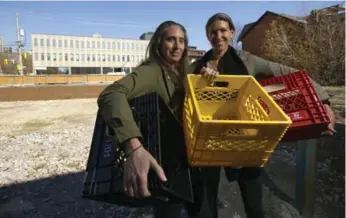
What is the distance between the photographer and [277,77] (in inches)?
91.0

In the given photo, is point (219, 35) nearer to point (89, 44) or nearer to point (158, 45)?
point (158, 45)

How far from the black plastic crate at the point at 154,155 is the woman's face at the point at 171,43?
13.7 inches

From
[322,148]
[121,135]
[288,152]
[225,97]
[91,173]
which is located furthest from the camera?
[288,152]

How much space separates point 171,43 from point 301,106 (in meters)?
0.95

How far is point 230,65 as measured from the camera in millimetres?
2359

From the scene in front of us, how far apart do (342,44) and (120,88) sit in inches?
591

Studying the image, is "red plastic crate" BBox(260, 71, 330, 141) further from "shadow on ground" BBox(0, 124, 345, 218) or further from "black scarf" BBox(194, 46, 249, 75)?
"shadow on ground" BBox(0, 124, 345, 218)

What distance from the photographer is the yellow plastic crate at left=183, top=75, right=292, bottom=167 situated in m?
1.40

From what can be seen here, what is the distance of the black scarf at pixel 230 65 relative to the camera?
2332 millimetres

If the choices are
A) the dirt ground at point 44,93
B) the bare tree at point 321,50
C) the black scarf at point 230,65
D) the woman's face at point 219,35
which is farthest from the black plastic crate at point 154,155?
the dirt ground at point 44,93

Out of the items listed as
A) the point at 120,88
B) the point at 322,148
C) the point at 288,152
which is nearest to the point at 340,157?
the point at 322,148

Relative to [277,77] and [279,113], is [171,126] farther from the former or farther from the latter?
[277,77]

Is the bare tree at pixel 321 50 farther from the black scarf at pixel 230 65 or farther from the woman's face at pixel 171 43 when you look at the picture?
the woman's face at pixel 171 43

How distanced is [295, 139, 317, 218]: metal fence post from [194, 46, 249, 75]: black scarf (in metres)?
1.39
